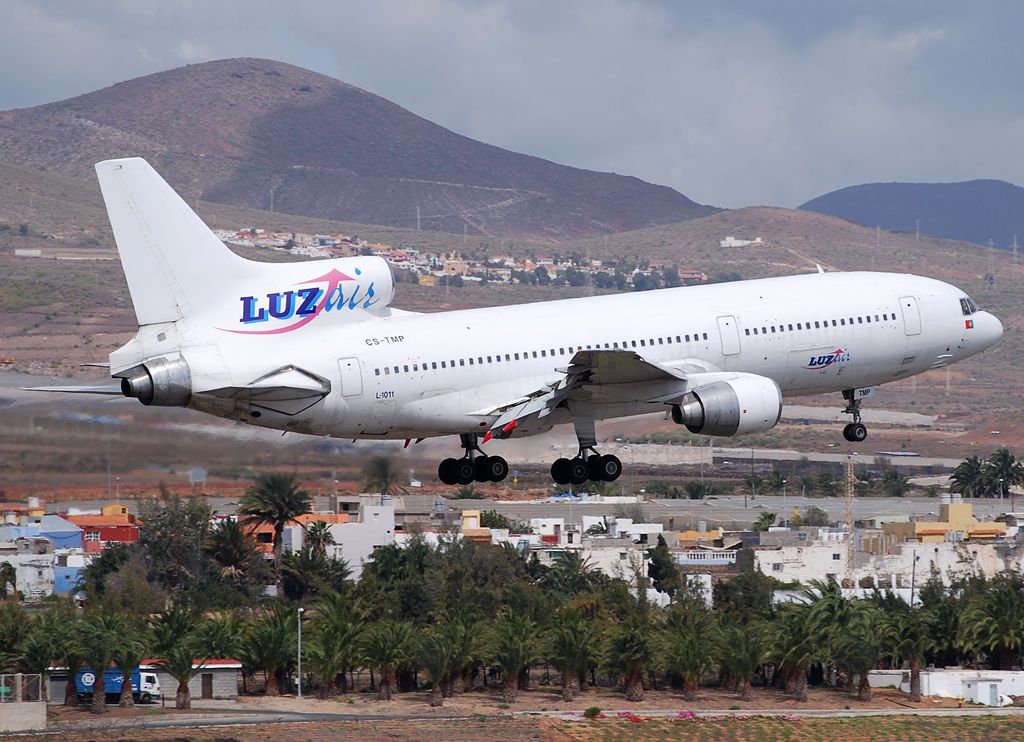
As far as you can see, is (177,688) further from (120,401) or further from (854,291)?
(854,291)

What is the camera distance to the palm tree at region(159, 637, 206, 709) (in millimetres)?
85750

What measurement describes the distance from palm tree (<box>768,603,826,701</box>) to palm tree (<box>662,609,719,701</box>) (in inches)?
119

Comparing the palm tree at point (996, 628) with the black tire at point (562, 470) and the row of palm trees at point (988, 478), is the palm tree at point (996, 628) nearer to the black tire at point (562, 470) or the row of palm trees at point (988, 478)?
the black tire at point (562, 470)

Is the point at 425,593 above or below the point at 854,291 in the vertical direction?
below

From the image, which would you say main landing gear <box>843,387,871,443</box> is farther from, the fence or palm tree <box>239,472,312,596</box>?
the fence

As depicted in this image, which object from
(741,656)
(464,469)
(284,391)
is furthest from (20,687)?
(284,391)

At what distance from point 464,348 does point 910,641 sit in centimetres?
4821

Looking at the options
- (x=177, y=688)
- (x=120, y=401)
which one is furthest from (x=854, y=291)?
(x=177, y=688)

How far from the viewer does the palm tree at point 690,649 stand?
89562 millimetres

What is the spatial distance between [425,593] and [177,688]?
23213mm

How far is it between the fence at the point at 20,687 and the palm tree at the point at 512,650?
2124 cm

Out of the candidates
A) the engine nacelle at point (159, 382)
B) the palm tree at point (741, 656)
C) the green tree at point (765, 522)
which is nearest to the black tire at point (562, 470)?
the engine nacelle at point (159, 382)

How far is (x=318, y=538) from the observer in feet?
375

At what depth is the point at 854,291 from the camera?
6003 centimetres
